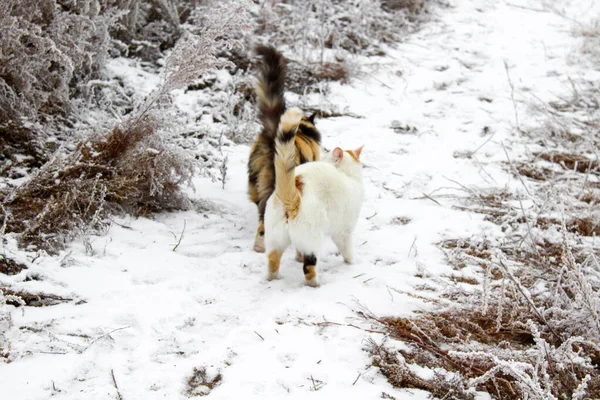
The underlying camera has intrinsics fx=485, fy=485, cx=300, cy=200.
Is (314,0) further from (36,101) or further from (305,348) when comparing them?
(305,348)

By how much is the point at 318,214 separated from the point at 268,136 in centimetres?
64

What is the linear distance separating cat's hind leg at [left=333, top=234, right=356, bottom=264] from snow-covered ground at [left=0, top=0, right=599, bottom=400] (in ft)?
0.27

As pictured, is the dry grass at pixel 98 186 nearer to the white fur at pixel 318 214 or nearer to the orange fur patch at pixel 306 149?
the orange fur patch at pixel 306 149

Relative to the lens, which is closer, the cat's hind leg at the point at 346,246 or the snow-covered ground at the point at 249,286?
the snow-covered ground at the point at 249,286

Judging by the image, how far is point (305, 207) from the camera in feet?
10.1

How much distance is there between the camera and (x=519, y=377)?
6.07ft

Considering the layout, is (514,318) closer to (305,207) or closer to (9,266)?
(305,207)

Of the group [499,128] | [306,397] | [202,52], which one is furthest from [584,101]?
[306,397]

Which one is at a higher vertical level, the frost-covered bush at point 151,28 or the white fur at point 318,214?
the frost-covered bush at point 151,28

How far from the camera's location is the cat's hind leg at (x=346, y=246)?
3.57 m

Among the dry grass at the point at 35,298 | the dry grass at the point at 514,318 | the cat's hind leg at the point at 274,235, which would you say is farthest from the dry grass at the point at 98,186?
the dry grass at the point at 514,318

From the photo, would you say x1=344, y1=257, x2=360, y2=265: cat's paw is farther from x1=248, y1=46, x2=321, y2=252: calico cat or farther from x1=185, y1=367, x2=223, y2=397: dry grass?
x1=185, y1=367, x2=223, y2=397: dry grass

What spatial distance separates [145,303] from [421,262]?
1.99 metres

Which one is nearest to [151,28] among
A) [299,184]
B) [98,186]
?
[98,186]
